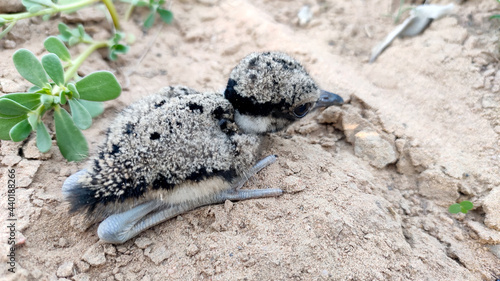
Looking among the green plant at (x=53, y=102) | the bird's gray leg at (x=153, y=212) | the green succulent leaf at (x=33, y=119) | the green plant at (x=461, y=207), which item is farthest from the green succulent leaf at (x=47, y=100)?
the green plant at (x=461, y=207)

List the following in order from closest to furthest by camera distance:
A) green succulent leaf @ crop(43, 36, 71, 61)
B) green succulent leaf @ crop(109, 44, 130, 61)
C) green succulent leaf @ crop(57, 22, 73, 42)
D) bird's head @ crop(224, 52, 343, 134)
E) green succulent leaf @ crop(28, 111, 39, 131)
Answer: green succulent leaf @ crop(28, 111, 39, 131) < bird's head @ crop(224, 52, 343, 134) < green succulent leaf @ crop(43, 36, 71, 61) < green succulent leaf @ crop(57, 22, 73, 42) < green succulent leaf @ crop(109, 44, 130, 61)

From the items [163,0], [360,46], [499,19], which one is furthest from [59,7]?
[499,19]

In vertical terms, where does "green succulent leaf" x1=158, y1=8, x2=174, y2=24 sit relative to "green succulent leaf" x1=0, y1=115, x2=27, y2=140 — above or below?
above

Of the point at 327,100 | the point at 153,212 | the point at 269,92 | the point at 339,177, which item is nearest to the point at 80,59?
the point at 153,212

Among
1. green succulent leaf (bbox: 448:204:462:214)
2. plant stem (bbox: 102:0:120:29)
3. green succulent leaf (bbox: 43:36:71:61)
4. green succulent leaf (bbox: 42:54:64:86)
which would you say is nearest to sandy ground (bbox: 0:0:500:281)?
green succulent leaf (bbox: 448:204:462:214)

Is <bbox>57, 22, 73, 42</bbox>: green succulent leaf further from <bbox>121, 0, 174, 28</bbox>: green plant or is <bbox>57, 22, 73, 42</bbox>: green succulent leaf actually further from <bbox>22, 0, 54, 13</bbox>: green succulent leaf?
<bbox>121, 0, 174, 28</bbox>: green plant

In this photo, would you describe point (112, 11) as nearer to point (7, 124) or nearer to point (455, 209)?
point (7, 124)
